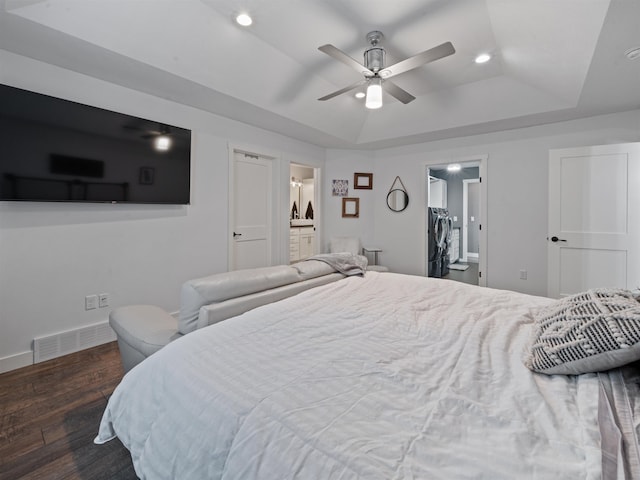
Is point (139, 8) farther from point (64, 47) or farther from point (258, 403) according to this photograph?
point (258, 403)

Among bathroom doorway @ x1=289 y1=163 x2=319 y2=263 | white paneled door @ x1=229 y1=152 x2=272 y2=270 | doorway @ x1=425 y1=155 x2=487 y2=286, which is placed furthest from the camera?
doorway @ x1=425 y1=155 x2=487 y2=286

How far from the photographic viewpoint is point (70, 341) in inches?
101

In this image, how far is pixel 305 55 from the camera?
9.57 ft

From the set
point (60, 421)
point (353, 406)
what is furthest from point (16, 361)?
point (353, 406)

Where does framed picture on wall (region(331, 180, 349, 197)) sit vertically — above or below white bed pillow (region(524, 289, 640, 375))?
above

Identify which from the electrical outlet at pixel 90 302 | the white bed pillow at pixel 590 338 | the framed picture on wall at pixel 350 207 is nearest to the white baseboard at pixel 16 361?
the electrical outlet at pixel 90 302

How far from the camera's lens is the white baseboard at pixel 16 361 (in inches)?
88.9

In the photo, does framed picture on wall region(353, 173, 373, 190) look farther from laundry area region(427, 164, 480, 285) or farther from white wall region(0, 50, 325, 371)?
laundry area region(427, 164, 480, 285)

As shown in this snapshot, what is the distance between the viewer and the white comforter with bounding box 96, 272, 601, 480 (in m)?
0.65

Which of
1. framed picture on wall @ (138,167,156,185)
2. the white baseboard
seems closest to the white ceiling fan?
framed picture on wall @ (138,167,156,185)

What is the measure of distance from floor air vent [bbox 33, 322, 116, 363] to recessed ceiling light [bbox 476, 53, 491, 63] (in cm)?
447

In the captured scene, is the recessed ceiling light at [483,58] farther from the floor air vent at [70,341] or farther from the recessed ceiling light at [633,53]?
the floor air vent at [70,341]

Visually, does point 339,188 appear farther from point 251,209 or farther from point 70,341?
point 70,341

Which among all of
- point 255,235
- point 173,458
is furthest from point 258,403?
point 255,235
